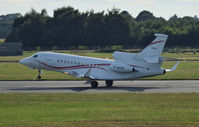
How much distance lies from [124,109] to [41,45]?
332 feet

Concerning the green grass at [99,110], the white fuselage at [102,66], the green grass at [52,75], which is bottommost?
the green grass at [52,75]

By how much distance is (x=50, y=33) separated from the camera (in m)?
123

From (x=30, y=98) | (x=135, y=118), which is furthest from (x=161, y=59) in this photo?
(x=135, y=118)

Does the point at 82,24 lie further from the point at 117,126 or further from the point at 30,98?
the point at 117,126

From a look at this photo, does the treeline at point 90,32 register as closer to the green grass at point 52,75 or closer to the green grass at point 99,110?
the green grass at point 52,75

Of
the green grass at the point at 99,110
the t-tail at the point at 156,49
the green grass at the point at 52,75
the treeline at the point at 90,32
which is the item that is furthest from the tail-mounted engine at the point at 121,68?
the treeline at the point at 90,32

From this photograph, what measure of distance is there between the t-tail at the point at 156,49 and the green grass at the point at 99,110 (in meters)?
6.16

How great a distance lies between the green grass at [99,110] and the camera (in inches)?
796

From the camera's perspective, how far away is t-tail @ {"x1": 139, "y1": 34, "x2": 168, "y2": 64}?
36031 mm

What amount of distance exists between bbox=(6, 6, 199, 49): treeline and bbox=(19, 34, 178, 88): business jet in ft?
258

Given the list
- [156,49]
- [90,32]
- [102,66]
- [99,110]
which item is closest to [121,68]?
[102,66]

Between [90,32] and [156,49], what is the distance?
88.7 m

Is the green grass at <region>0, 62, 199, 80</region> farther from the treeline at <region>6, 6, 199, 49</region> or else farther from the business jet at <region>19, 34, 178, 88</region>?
the treeline at <region>6, 6, 199, 49</region>

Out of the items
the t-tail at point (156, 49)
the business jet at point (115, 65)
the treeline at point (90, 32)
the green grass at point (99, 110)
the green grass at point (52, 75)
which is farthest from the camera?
the treeline at point (90, 32)
